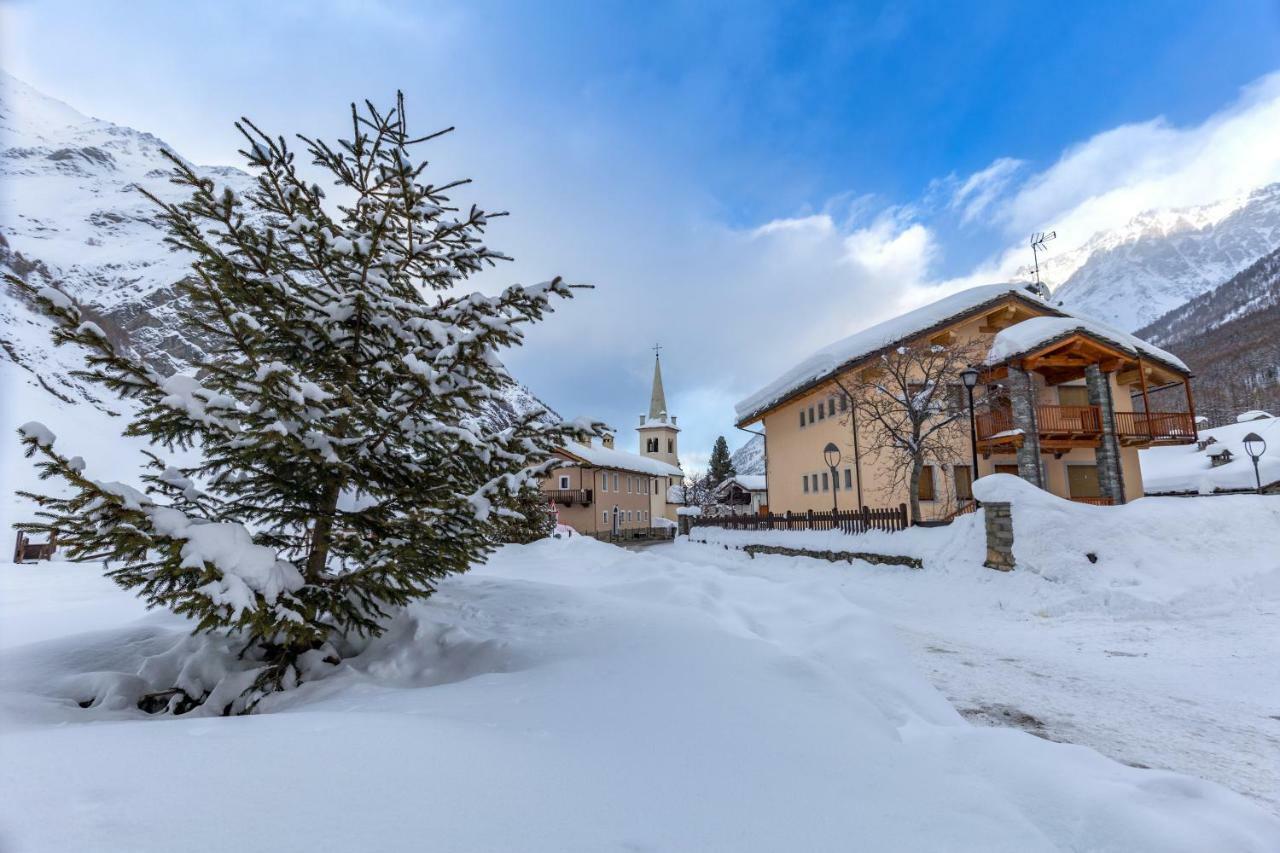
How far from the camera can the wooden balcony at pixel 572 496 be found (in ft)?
131

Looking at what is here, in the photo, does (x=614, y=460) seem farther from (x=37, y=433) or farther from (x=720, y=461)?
(x=37, y=433)

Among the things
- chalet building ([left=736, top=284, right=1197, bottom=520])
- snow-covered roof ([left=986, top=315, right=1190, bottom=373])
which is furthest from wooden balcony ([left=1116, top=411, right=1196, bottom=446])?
→ snow-covered roof ([left=986, top=315, right=1190, bottom=373])

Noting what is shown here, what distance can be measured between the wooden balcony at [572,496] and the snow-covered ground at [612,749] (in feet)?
111

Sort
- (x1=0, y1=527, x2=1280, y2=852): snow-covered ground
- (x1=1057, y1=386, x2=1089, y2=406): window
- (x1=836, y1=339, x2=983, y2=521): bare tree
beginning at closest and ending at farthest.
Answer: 1. (x1=0, y1=527, x2=1280, y2=852): snow-covered ground
2. (x1=836, y1=339, x2=983, y2=521): bare tree
3. (x1=1057, y1=386, x2=1089, y2=406): window

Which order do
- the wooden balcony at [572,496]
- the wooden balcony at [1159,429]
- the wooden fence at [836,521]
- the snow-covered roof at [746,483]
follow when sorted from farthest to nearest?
the snow-covered roof at [746,483], the wooden balcony at [572,496], the wooden balcony at [1159,429], the wooden fence at [836,521]

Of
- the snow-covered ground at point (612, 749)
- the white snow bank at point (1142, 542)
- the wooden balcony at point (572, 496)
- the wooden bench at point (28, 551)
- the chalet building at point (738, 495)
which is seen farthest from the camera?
the chalet building at point (738, 495)

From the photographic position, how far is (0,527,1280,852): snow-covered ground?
69.5 inches

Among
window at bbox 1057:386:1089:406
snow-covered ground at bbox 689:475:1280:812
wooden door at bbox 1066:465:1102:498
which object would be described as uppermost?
window at bbox 1057:386:1089:406

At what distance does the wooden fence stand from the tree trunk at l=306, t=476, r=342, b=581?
12264 mm

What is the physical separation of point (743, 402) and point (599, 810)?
89.2 feet

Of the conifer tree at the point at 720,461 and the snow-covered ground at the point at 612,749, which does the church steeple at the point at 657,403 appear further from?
the snow-covered ground at the point at 612,749

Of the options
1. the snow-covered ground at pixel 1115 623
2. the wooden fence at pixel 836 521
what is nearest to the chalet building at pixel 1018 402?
the wooden fence at pixel 836 521

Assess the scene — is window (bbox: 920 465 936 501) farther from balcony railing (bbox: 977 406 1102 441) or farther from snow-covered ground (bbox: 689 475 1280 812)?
snow-covered ground (bbox: 689 475 1280 812)

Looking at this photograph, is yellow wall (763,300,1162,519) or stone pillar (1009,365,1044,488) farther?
yellow wall (763,300,1162,519)
